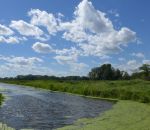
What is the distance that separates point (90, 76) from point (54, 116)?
11249cm

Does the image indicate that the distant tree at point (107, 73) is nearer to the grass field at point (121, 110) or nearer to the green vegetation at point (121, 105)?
the green vegetation at point (121, 105)

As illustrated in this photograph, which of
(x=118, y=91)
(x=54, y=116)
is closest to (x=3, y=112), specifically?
(x=54, y=116)

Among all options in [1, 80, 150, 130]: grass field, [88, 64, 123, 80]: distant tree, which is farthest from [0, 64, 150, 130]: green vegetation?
[88, 64, 123, 80]: distant tree

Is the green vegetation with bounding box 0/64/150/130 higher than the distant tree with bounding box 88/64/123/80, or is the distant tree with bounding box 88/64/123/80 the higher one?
the distant tree with bounding box 88/64/123/80

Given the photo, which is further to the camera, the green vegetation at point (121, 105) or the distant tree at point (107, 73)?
the distant tree at point (107, 73)

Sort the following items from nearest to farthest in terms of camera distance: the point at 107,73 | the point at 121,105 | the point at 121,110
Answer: the point at 121,110, the point at 121,105, the point at 107,73

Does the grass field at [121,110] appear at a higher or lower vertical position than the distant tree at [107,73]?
lower

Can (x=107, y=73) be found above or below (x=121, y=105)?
above

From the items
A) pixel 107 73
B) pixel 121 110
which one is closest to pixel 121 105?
pixel 121 110

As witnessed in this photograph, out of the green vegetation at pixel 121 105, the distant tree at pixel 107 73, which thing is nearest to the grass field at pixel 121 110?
the green vegetation at pixel 121 105

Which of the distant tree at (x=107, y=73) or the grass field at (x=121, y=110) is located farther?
the distant tree at (x=107, y=73)

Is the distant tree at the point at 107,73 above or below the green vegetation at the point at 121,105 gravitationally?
above

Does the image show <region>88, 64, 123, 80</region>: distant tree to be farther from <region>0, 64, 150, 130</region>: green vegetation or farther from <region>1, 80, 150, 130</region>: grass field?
<region>1, 80, 150, 130</region>: grass field

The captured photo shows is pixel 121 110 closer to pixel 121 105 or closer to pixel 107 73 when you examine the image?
pixel 121 105
